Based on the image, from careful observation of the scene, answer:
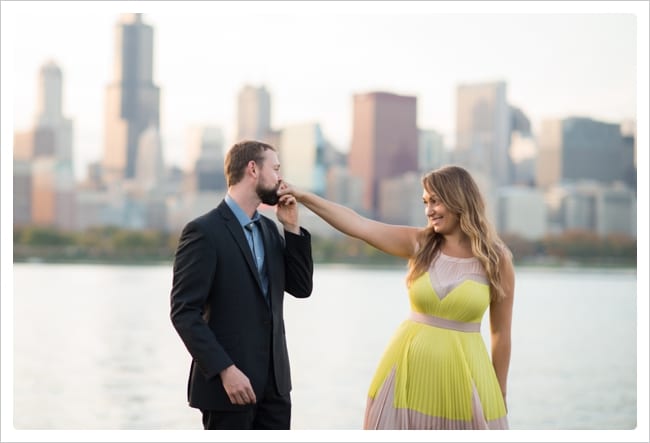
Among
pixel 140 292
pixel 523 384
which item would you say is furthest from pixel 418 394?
pixel 140 292

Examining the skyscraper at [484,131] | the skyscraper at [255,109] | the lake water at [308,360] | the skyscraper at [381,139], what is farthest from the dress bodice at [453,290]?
the skyscraper at [484,131]

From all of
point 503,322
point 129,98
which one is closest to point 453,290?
point 503,322

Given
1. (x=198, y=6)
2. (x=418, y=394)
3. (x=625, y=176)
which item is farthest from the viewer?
(x=625, y=176)

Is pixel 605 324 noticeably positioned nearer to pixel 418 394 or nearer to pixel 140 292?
pixel 140 292

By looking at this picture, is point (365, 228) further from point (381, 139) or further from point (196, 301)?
point (381, 139)

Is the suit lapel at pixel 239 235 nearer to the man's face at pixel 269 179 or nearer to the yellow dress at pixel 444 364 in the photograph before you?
the man's face at pixel 269 179
